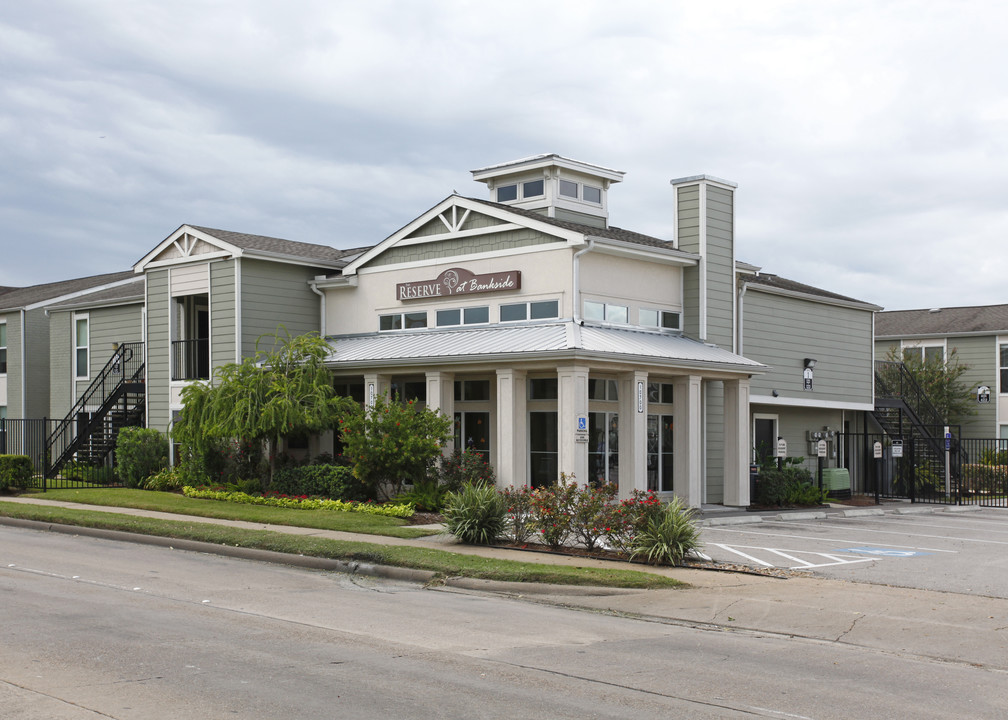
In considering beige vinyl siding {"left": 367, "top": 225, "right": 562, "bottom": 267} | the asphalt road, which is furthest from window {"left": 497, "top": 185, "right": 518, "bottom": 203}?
the asphalt road

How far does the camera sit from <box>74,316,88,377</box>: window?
35.0 metres

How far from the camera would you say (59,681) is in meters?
7.98

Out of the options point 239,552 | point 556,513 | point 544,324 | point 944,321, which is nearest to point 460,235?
point 544,324

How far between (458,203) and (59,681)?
1821 cm

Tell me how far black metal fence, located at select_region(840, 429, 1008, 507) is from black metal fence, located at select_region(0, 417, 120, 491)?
21768 mm

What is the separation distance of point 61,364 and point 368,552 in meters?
24.5

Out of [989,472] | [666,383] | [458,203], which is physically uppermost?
[458,203]

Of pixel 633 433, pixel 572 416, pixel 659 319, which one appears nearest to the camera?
pixel 572 416

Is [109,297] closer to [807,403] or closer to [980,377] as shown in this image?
[807,403]

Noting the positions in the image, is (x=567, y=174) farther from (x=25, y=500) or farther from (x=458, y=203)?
(x=25, y=500)

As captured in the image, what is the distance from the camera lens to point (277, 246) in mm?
28156

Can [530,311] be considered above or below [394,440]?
above

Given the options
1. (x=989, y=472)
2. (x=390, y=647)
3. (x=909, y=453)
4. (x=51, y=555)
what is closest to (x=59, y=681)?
(x=390, y=647)

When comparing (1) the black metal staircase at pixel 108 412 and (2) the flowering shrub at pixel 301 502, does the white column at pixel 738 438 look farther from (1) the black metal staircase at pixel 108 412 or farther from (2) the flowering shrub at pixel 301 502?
(1) the black metal staircase at pixel 108 412
